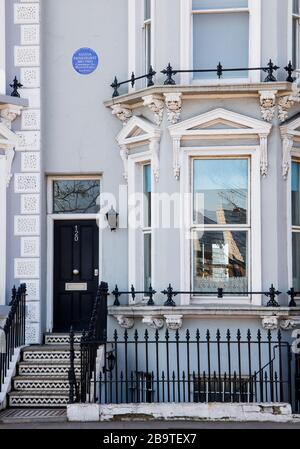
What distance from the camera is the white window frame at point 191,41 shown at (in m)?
13.9

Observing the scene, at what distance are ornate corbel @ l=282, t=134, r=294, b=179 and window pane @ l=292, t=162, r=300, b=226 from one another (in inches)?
19.1

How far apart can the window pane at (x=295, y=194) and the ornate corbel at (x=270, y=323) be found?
1726mm

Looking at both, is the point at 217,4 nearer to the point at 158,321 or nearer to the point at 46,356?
the point at 158,321

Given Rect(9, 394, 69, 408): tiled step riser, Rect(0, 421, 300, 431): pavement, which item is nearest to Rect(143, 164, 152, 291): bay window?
Rect(9, 394, 69, 408): tiled step riser

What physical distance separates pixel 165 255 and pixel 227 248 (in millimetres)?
960

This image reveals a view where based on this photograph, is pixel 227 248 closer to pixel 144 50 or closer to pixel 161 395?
pixel 161 395

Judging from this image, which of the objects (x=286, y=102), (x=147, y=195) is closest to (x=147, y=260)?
(x=147, y=195)

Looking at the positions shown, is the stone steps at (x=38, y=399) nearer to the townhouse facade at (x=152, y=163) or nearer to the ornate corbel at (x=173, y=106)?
the townhouse facade at (x=152, y=163)

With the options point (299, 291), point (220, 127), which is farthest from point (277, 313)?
point (220, 127)

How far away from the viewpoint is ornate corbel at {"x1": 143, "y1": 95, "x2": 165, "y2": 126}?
549 inches

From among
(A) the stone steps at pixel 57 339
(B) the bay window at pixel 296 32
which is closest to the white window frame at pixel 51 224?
(A) the stone steps at pixel 57 339

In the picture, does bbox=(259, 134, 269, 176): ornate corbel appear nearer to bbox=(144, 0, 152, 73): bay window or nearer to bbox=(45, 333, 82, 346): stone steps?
bbox=(144, 0, 152, 73): bay window
